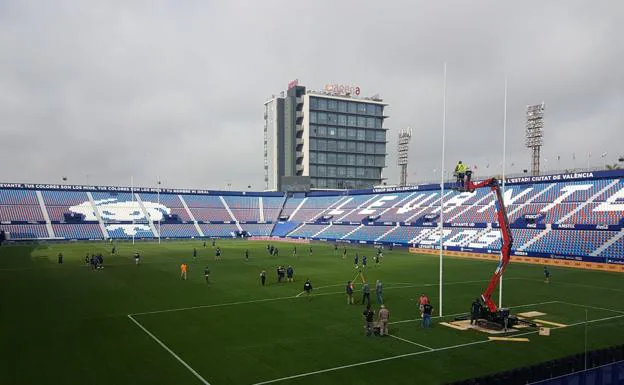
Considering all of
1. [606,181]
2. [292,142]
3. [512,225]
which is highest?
[292,142]

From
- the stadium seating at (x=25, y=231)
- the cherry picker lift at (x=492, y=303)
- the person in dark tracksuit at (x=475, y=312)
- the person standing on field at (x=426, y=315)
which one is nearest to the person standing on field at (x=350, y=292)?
the person standing on field at (x=426, y=315)

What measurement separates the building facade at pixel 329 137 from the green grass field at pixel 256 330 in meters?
94.4

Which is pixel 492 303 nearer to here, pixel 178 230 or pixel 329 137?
pixel 178 230

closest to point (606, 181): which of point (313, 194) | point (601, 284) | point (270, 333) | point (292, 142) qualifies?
point (601, 284)

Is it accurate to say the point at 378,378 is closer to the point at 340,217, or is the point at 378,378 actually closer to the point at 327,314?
the point at 327,314

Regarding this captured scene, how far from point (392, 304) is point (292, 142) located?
365ft

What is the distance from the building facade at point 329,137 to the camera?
135500 millimetres

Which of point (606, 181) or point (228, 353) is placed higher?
point (606, 181)

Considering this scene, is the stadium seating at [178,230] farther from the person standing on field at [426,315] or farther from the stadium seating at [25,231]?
the person standing on field at [426,315]

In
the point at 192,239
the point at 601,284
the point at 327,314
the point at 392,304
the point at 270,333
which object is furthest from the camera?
the point at 192,239

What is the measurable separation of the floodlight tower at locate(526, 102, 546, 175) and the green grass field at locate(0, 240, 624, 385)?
180 ft

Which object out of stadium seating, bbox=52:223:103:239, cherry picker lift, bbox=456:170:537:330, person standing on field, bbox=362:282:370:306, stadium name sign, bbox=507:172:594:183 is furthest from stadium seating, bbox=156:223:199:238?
cherry picker lift, bbox=456:170:537:330

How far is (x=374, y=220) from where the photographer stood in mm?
91375

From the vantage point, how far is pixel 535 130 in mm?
92438
